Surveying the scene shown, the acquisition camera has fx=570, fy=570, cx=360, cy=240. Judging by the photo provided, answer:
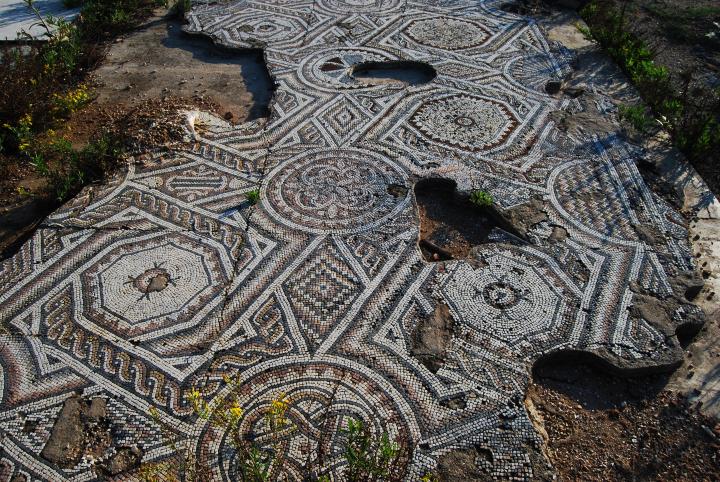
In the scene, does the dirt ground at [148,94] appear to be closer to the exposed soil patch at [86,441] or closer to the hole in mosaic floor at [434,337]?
the exposed soil patch at [86,441]

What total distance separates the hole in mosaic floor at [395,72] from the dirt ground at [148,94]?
879mm

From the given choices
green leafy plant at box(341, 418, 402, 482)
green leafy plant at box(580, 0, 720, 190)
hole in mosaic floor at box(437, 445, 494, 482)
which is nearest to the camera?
green leafy plant at box(341, 418, 402, 482)

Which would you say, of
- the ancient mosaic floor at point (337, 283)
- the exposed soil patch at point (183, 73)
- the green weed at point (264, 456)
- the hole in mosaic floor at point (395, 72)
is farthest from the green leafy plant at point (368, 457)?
the hole in mosaic floor at point (395, 72)

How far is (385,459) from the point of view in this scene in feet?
6.99

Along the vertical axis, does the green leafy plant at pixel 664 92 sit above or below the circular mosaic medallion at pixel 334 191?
above

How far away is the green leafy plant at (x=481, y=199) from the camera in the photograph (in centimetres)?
379

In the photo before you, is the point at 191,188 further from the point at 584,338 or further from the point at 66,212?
the point at 584,338

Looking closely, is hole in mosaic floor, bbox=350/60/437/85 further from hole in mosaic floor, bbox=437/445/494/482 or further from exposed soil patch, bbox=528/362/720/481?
hole in mosaic floor, bbox=437/445/494/482

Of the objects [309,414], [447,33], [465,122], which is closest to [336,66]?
[447,33]

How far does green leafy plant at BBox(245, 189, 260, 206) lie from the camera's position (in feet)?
12.4

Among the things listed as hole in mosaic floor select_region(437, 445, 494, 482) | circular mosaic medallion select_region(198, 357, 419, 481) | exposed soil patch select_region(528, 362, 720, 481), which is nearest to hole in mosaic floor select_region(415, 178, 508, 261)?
exposed soil patch select_region(528, 362, 720, 481)

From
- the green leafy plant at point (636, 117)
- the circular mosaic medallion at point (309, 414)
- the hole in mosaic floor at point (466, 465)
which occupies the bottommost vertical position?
the hole in mosaic floor at point (466, 465)

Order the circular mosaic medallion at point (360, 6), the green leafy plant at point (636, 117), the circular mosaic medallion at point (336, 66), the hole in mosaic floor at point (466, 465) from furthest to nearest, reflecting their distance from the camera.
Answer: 1. the circular mosaic medallion at point (360, 6)
2. the circular mosaic medallion at point (336, 66)
3. the green leafy plant at point (636, 117)
4. the hole in mosaic floor at point (466, 465)

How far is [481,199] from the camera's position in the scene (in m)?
3.80
